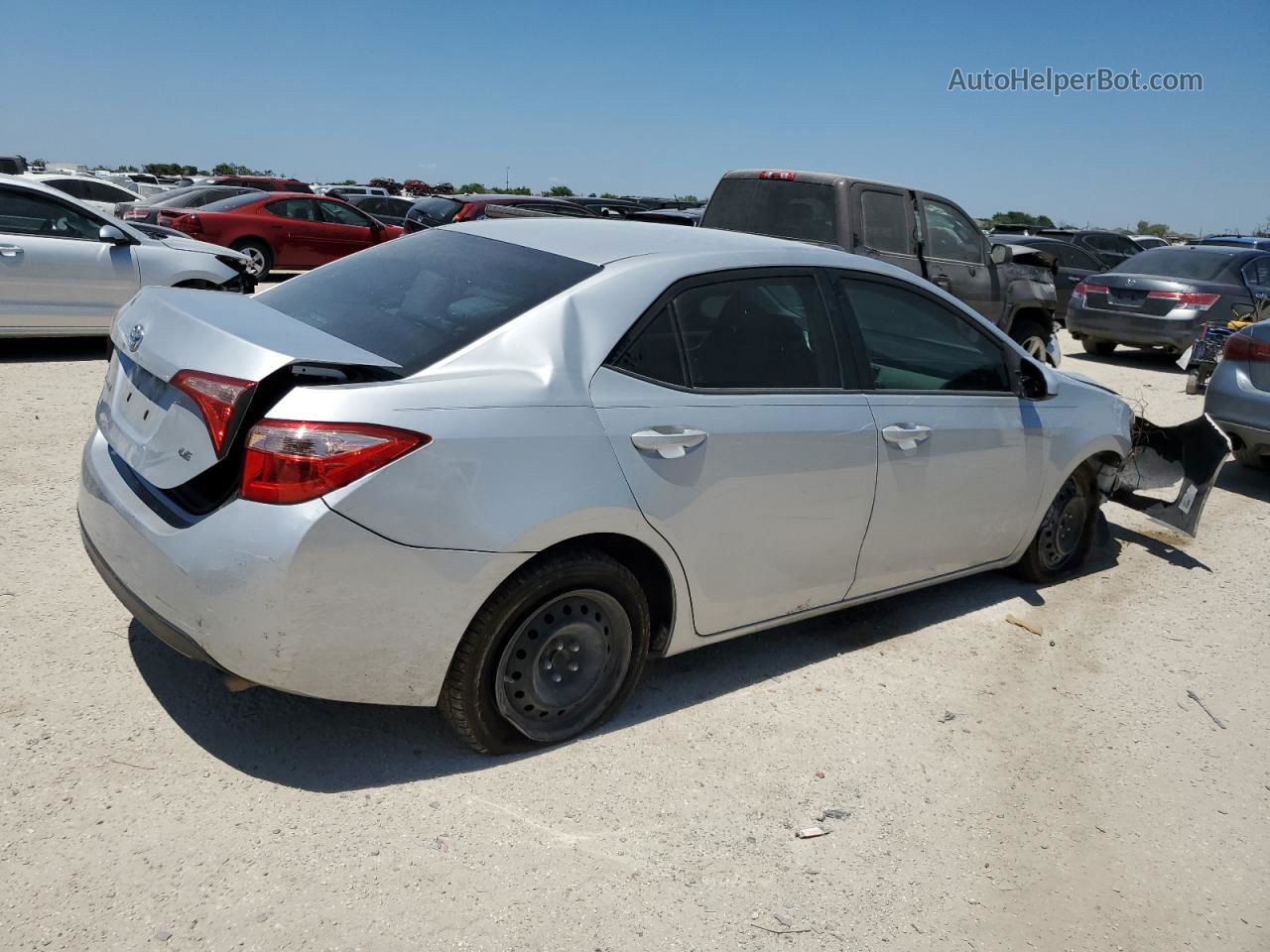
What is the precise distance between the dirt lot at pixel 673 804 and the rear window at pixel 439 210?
42.6 ft

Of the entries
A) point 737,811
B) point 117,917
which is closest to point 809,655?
point 737,811

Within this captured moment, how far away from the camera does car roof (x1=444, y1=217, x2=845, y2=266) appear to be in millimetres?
3791

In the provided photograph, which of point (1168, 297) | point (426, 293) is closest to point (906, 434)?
point (426, 293)

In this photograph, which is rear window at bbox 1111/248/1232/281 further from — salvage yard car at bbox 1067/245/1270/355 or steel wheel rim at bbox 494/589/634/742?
steel wheel rim at bbox 494/589/634/742

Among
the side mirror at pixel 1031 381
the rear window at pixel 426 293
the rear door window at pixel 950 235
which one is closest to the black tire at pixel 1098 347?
the rear door window at pixel 950 235

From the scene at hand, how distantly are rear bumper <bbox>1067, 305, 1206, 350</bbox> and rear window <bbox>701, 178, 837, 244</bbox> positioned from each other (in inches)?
273

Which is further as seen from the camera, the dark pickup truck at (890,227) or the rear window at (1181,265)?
the rear window at (1181,265)

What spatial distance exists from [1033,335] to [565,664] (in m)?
9.24

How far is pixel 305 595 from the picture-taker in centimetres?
285

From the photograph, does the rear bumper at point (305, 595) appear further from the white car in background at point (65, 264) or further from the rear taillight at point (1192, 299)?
the rear taillight at point (1192, 299)

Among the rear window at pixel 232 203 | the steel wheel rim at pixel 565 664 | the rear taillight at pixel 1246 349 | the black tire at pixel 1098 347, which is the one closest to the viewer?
the steel wheel rim at pixel 565 664

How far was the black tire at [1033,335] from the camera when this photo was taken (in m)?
11.2

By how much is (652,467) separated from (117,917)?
1.91 metres

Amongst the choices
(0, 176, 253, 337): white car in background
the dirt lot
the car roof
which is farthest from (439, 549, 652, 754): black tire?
(0, 176, 253, 337): white car in background
